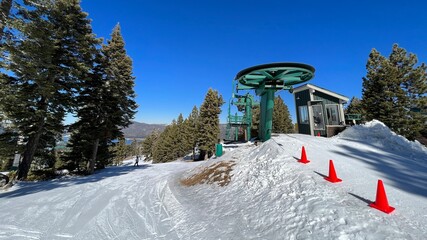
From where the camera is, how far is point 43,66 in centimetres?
1062

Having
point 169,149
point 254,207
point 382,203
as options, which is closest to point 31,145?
point 254,207

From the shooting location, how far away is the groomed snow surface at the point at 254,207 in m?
4.00

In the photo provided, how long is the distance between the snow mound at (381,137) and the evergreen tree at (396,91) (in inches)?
354

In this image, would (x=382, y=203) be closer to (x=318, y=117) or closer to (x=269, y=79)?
(x=269, y=79)

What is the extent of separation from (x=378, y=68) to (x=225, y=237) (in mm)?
27284

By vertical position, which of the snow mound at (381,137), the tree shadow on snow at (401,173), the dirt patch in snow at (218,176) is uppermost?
the snow mound at (381,137)

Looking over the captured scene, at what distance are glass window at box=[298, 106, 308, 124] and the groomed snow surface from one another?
45.8 ft

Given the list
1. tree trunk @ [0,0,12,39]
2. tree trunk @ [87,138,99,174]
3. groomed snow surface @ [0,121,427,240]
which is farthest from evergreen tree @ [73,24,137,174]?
groomed snow surface @ [0,121,427,240]

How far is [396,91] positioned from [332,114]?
734 cm

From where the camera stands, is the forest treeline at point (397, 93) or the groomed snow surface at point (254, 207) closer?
the groomed snow surface at point (254, 207)

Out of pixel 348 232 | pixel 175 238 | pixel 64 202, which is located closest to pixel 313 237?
pixel 348 232

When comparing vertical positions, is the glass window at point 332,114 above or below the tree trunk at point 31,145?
above

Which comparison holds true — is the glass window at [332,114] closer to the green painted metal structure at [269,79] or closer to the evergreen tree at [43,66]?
the green painted metal structure at [269,79]

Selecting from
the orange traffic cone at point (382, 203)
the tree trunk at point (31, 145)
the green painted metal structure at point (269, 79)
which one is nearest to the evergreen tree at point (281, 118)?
the green painted metal structure at point (269, 79)
